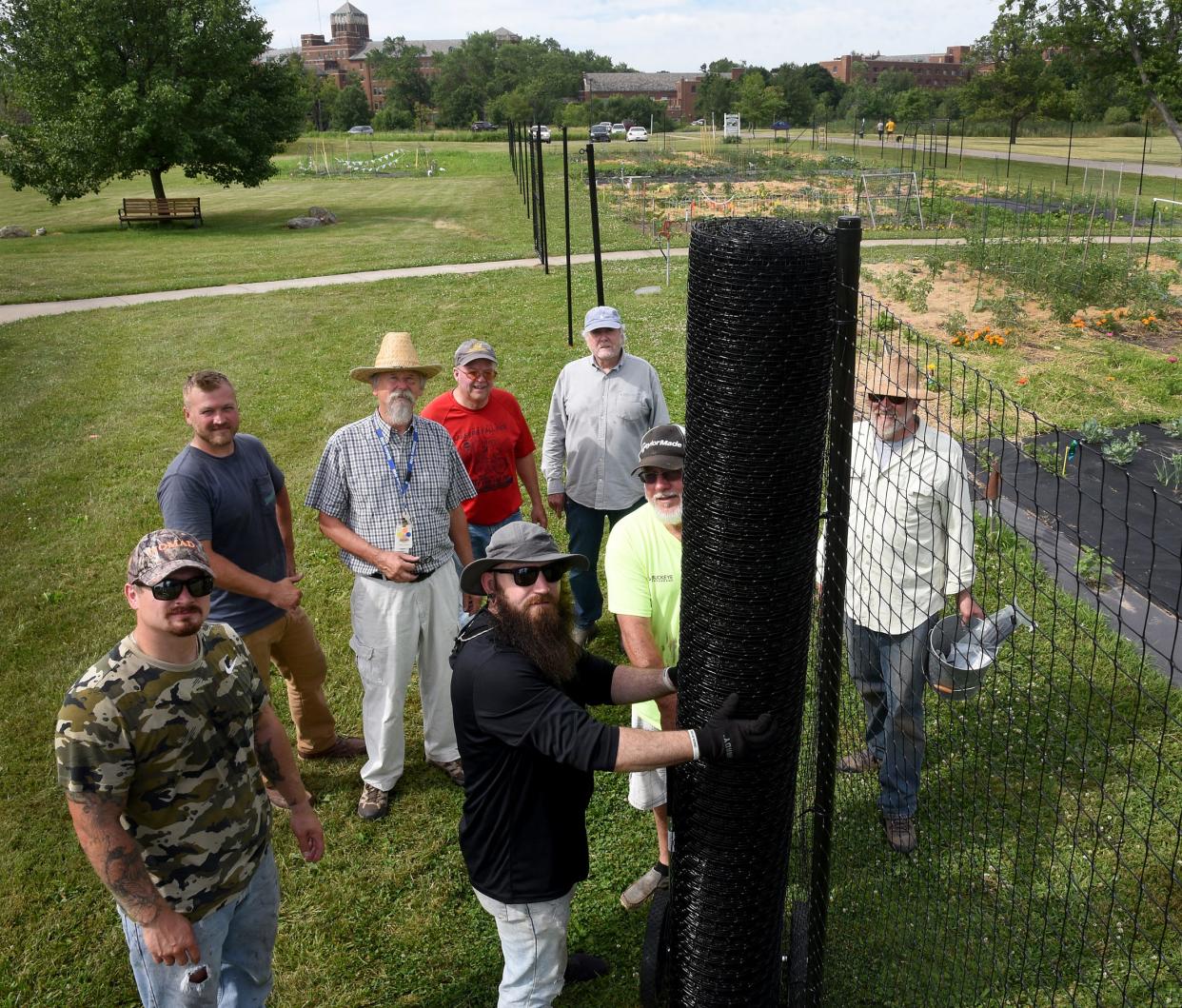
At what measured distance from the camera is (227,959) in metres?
3.13

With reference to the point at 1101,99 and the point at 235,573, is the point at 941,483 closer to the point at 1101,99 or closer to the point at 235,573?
the point at 235,573

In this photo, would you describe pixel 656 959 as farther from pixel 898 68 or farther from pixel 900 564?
pixel 898 68

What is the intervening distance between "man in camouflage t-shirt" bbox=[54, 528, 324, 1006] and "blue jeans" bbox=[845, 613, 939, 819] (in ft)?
8.10

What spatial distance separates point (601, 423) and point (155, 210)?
1185 inches

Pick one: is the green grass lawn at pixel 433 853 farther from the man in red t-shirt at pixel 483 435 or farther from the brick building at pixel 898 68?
the brick building at pixel 898 68

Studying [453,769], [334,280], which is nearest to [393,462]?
[453,769]

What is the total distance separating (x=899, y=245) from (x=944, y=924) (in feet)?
59.8

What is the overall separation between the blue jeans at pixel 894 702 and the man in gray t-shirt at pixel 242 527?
2.47 meters

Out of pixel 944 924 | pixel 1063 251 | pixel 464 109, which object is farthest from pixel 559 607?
pixel 464 109

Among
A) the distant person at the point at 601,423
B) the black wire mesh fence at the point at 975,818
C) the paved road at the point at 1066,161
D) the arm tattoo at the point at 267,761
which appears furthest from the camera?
the paved road at the point at 1066,161

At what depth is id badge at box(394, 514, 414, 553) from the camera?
4391mm

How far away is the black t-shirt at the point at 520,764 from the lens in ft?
8.50

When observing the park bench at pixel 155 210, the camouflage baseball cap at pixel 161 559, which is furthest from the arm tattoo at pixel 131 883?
the park bench at pixel 155 210

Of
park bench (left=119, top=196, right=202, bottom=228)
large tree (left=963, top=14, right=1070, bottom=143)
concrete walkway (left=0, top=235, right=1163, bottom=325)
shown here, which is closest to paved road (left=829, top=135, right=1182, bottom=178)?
large tree (left=963, top=14, right=1070, bottom=143)
